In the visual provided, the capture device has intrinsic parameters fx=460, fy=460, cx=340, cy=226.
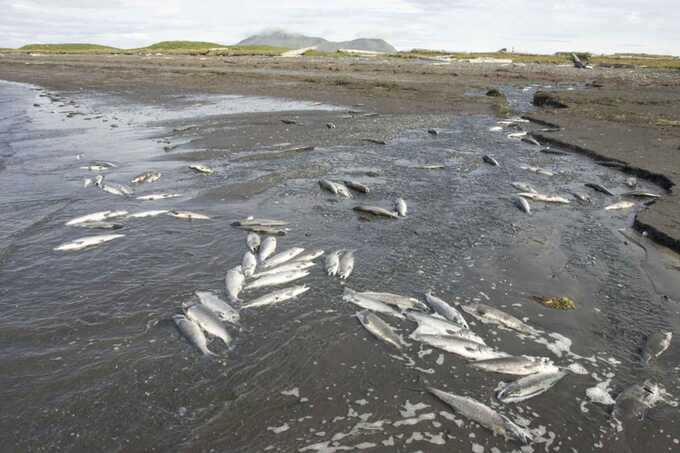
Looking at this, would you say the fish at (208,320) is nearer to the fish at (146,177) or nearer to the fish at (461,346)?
the fish at (461,346)

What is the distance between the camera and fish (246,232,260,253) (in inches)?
319

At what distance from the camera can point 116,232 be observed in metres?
8.67

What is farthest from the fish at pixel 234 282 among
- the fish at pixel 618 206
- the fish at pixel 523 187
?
the fish at pixel 618 206

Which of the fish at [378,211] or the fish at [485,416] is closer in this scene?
the fish at [485,416]

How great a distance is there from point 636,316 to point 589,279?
108 centimetres

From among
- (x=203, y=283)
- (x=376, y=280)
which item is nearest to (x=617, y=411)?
(x=376, y=280)

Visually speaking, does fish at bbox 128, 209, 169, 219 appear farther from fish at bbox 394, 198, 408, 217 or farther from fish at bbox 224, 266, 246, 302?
fish at bbox 394, 198, 408, 217

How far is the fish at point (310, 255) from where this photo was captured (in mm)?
7766

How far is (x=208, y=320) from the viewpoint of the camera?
5910 millimetres

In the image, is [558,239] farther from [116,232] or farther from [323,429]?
[116,232]

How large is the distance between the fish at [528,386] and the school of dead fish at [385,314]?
0.03 ft

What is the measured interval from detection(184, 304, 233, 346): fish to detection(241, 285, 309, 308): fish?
0.54 meters

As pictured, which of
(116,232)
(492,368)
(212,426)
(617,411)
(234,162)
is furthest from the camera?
(234,162)

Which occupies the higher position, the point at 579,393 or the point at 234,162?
the point at 234,162
